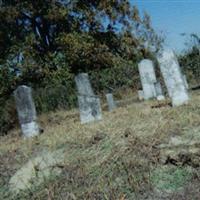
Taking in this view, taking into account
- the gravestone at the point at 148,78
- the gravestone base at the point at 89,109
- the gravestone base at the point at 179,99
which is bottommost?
the gravestone base at the point at 179,99

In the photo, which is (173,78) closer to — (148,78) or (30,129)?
(30,129)

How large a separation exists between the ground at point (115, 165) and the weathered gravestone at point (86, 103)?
2695mm

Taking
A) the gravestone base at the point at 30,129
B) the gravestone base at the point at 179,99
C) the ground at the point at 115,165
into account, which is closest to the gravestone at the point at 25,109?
the gravestone base at the point at 30,129

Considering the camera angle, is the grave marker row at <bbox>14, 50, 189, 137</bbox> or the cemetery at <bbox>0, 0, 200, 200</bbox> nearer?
the cemetery at <bbox>0, 0, 200, 200</bbox>

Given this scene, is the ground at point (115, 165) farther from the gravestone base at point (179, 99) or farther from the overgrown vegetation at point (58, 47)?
the overgrown vegetation at point (58, 47)

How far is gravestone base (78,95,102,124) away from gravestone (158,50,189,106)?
1725 millimetres

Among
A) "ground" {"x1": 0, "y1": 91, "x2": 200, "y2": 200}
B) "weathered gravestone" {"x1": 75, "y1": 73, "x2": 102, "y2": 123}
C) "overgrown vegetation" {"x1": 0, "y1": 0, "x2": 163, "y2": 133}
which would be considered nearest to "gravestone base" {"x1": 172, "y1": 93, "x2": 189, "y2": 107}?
"weathered gravestone" {"x1": 75, "y1": 73, "x2": 102, "y2": 123}

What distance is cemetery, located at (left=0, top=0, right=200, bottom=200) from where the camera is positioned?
6145 mm

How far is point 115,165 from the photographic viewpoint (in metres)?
6.49

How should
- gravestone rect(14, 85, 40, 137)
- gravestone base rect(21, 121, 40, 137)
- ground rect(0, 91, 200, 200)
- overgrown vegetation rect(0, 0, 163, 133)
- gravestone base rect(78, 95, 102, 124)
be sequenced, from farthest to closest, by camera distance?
overgrown vegetation rect(0, 0, 163, 133) < gravestone base rect(78, 95, 102, 124) < gravestone rect(14, 85, 40, 137) < gravestone base rect(21, 121, 40, 137) < ground rect(0, 91, 200, 200)

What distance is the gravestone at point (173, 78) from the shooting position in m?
11.2

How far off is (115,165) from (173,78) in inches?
211

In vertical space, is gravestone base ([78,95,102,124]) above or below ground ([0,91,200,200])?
above

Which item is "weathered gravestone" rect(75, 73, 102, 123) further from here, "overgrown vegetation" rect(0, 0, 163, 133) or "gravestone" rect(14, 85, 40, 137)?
"overgrown vegetation" rect(0, 0, 163, 133)
